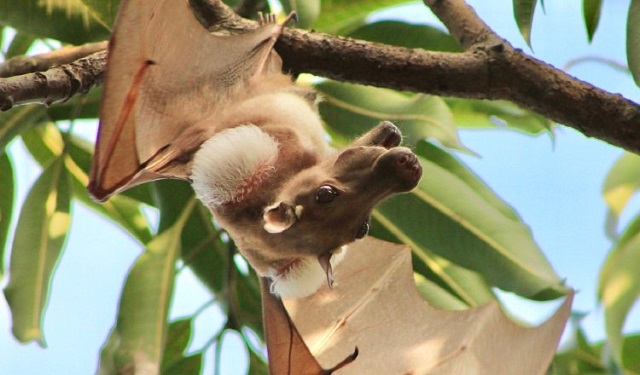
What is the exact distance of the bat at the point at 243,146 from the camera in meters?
1.10

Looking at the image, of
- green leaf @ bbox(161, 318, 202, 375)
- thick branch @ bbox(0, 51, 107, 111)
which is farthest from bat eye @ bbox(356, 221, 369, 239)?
green leaf @ bbox(161, 318, 202, 375)

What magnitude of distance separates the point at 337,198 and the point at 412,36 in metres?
0.80

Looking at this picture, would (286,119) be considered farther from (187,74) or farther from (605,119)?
(605,119)

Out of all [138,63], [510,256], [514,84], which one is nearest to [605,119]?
[514,84]

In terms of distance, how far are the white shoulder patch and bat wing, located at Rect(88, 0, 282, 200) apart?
69 millimetres

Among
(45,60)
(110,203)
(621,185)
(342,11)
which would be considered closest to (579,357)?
(621,185)

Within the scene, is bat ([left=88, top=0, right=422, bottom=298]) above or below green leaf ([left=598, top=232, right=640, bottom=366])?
above

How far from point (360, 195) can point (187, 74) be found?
1.35 ft

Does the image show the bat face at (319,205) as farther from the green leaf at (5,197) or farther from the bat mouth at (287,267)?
the green leaf at (5,197)

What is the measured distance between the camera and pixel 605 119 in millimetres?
1328

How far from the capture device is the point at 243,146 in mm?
1187

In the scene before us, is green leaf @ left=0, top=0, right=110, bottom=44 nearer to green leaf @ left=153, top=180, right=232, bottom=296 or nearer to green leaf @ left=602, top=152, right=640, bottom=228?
green leaf @ left=153, top=180, right=232, bottom=296

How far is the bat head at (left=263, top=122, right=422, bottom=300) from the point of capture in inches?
41.8

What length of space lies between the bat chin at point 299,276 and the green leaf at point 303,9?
53 centimetres
